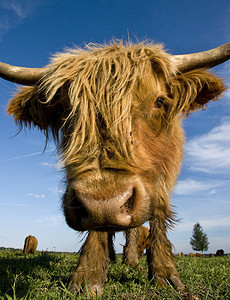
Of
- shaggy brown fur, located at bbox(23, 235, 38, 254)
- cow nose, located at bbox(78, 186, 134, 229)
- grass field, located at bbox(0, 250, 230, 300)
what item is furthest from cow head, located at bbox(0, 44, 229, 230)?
shaggy brown fur, located at bbox(23, 235, 38, 254)

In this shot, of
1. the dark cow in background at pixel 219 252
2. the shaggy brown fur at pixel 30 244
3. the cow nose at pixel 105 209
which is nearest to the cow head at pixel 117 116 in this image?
the cow nose at pixel 105 209

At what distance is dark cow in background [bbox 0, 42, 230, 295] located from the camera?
234cm

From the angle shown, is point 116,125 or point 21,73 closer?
point 116,125

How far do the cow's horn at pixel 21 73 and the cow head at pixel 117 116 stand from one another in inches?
0.5

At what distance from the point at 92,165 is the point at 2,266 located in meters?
2.86

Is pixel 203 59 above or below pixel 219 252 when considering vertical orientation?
above

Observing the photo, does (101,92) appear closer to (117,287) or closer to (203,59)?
(203,59)

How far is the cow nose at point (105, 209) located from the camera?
2.14m

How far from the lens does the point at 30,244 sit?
29.2 feet

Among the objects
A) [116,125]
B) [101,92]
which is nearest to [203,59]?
[101,92]

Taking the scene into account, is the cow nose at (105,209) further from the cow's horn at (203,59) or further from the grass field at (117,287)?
the cow's horn at (203,59)

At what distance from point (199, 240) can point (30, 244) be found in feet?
190

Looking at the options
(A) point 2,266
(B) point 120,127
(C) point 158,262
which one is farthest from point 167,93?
(A) point 2,266

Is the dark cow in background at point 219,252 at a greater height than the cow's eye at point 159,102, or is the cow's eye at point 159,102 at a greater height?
the cow's eye at point 159,102
